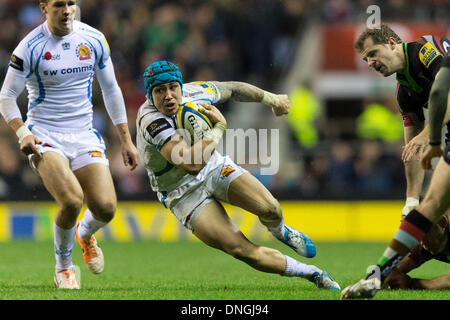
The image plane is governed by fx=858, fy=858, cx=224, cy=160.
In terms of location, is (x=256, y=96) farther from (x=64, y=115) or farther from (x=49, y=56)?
(x=49, y=56)

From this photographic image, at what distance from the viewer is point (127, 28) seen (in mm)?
16812

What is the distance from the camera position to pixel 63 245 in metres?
7.20

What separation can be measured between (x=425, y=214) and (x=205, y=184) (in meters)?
1.87

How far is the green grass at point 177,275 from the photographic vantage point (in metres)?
6.37

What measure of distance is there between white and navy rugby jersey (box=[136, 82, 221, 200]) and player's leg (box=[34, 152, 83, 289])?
623 mm

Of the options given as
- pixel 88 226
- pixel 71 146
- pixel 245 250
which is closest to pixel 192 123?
pixel 245 250

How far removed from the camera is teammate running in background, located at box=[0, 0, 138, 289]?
6.93 metres

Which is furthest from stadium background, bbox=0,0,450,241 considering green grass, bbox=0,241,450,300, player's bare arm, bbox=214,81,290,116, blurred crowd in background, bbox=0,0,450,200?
player's bare arm, bbox=214,81,290,116

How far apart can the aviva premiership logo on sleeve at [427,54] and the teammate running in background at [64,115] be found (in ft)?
8.44

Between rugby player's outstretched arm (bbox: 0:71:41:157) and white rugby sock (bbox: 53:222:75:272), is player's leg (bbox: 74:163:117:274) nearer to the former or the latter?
white rugby sock (bbox: 53:222:75:272)

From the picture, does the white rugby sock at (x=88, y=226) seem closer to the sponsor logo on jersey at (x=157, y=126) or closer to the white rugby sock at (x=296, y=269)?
the sponsor logo on jersey at (x=157, y=126)

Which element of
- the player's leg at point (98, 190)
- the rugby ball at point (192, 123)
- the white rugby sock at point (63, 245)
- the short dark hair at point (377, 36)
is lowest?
the white rugby sock at point (63, 245)

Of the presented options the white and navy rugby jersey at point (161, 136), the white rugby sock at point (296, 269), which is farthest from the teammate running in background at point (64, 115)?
the white rugby sock at point (296, 269)

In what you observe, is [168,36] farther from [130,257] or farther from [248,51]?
[130,257]
